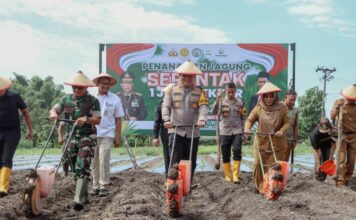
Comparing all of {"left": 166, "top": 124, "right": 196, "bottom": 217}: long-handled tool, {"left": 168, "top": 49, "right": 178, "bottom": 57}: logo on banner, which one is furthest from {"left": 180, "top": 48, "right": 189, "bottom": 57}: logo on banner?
{"left": 166, "top": 124, "right": 196, "bottom": 217}: long-handled tool

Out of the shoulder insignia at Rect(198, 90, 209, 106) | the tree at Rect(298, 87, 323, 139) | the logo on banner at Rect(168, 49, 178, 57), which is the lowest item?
the tree at Rect(298, 87, 323, 139)

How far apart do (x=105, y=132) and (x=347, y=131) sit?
12.8 ft

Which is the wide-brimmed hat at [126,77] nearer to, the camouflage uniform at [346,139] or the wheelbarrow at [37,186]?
the camouflage uniform at [346,139]

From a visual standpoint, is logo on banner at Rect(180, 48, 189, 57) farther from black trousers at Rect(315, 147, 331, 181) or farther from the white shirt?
the white shirt

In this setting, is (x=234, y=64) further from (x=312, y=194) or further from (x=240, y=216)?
(x=240, y=216)

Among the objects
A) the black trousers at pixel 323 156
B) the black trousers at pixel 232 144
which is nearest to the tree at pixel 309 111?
the black trousers at pixel 323 156

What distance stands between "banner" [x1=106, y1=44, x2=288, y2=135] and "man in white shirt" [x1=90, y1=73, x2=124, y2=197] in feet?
18.6

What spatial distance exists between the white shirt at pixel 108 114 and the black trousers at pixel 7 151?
1.13 meters

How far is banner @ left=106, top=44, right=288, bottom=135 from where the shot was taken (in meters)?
13.3

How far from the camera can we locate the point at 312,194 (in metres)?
7.95

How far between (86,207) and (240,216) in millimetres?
1774

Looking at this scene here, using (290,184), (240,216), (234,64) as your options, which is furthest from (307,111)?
(240,216)

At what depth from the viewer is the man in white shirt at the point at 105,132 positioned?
7473 mm

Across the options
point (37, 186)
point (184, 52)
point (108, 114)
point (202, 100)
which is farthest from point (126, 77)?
point (37, 186)
